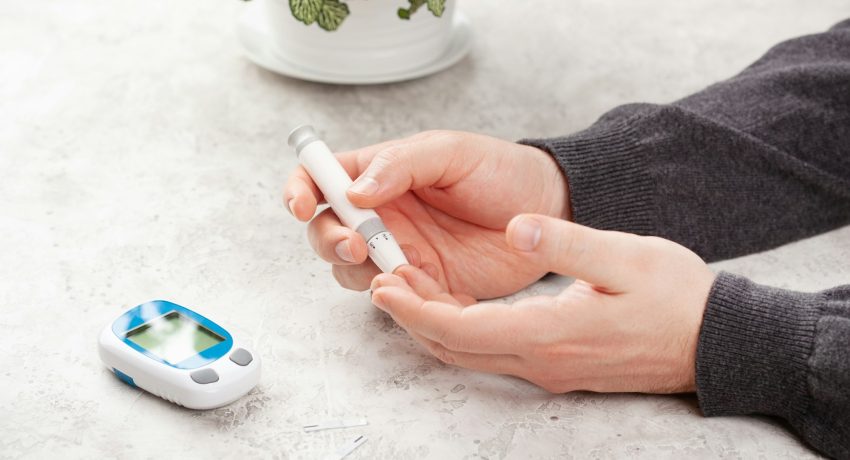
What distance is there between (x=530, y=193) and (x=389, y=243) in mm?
179

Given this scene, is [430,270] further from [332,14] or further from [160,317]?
[332,14]

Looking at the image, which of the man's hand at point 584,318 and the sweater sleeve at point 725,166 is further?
the sweater sleeve at point 725,166

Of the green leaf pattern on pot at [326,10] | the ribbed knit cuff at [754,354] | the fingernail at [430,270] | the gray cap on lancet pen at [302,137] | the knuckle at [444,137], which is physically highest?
the green leaf pattern on pot at [326,10]

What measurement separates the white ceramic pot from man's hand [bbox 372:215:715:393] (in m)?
0.55

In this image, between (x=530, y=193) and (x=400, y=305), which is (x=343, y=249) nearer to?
(x=400, y=305)

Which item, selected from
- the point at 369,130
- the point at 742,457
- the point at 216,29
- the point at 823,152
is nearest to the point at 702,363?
the point at 742,457

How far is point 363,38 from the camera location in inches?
49.8

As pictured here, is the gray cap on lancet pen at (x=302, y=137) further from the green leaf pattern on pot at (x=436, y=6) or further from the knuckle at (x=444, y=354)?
the green leaf pattern on pot at (x=436, y=6)

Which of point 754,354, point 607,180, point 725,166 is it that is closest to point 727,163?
point 725,166

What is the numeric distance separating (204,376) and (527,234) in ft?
0.94

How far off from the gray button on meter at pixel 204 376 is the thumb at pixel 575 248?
0.87 ft

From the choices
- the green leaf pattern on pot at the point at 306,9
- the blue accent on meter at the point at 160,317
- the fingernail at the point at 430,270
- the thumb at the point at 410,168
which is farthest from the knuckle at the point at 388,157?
the green leaf pattern on pot at the point at 306,9

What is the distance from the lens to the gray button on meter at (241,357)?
765mm

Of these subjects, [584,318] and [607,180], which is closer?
[584,318]
